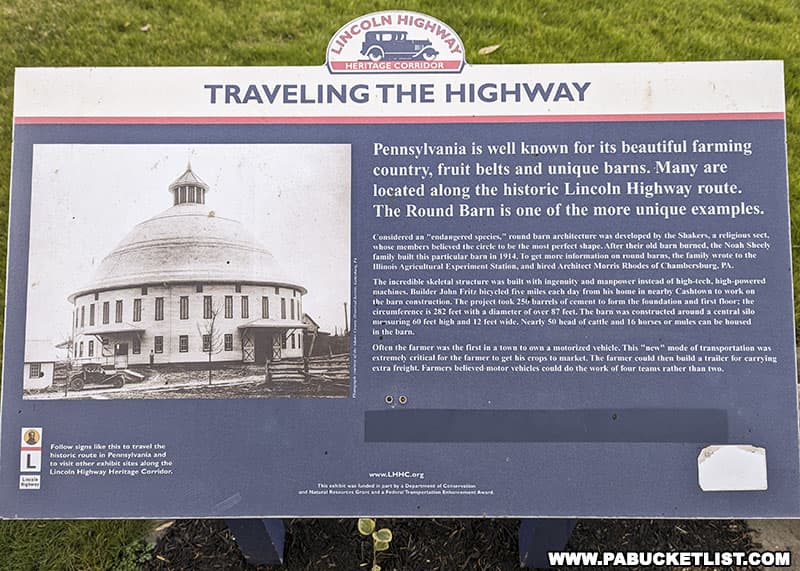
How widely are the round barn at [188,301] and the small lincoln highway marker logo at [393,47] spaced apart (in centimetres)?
73

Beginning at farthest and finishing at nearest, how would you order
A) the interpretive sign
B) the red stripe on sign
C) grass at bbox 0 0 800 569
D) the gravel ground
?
grass at bbox 0 0 800 569 < the gravel ground < the red stripe on sign < the interpretive sign

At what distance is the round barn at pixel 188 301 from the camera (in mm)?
1927

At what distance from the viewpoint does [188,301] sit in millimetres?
1940

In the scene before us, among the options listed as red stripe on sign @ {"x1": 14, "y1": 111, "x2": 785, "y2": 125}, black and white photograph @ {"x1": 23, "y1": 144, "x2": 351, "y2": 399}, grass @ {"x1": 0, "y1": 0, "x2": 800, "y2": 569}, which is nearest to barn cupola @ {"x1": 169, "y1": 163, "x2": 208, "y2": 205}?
black and white photograph @ {"x1": 23, "y1": 144, "x2": 351, "y2": 399}

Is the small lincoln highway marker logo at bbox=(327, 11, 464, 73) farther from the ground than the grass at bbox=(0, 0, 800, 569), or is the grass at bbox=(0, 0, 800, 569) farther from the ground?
the grass at bbox=(0, 0, 800, 569)

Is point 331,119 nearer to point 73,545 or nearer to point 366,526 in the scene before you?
point 366,526

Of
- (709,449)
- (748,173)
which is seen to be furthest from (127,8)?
(709,449)

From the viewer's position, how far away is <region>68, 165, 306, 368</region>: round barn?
1927 mm

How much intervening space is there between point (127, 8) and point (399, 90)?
292 centimetres

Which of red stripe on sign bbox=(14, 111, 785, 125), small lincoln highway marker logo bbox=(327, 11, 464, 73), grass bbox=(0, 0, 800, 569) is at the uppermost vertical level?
grass bbox=(0, 0, 800, 569)

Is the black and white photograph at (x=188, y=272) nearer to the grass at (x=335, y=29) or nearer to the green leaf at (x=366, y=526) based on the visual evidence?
the green leaf at (x=366, y=526)

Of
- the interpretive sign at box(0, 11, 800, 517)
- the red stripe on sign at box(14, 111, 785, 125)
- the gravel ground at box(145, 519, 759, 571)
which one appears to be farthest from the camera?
the gravel ground at box(145, 519, 759, 571)

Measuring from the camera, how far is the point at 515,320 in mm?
1937

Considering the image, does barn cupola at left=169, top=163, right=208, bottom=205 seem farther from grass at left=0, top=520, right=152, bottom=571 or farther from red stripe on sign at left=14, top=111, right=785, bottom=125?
grass at left=0, top=520, right=152, bottom=571
